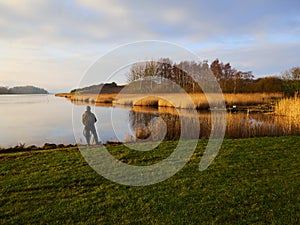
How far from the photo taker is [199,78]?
12.8 m

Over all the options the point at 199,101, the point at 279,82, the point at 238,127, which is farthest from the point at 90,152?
the point at 279,82

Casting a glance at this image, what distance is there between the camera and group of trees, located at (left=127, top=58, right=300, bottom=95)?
7.38m

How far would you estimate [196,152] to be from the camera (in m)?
6.62

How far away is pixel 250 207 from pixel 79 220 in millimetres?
2304

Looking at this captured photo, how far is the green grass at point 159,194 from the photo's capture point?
3.20m

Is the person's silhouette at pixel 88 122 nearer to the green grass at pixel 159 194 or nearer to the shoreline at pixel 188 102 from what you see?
the green grass at pixel 159 194

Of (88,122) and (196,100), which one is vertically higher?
(196,100)

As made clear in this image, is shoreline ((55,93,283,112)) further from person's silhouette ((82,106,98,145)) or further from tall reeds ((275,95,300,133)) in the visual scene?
person's silhouette ((82,106,98,145))

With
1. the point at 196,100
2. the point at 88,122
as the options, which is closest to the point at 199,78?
the point at 196,100

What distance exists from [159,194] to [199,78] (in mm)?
9661

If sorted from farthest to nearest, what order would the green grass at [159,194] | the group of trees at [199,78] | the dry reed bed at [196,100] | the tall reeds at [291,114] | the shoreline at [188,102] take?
the dry reed bed at [196,100] < the shoreline at [188,102] < the tall reeds at [291,114] < the group of trees at [199,78] < the green grass at [159,194]

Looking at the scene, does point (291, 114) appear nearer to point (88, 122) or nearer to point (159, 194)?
point (88, 122)

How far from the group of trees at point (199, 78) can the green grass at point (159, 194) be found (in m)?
2.82

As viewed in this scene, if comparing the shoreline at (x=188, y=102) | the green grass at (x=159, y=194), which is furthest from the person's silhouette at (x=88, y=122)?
the shoreline at (x=188, y=102)
